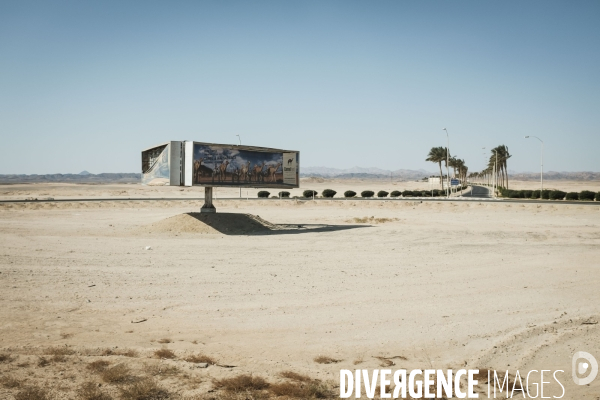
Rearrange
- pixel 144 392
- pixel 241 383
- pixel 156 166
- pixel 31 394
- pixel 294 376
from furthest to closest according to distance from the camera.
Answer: pixel 156 166
pixel 294 376
pixel 241 383
pixel 144 392
pixel 31 394

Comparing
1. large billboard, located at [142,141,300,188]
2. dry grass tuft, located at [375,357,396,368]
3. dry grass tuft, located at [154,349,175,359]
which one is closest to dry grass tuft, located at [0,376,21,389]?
dry grass tuft, located at [154,349,175,359]

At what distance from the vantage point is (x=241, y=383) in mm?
7867

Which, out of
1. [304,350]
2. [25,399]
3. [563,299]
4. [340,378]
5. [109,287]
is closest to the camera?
[25,399]

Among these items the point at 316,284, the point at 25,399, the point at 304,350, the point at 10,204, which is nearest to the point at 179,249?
the point at 316,284

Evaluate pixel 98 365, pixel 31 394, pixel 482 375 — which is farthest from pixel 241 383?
pixel 482 375

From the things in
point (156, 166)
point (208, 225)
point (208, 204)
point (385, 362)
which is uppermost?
point (156, 166)

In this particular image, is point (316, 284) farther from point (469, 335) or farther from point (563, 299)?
point (563, 299)

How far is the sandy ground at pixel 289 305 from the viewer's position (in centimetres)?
910

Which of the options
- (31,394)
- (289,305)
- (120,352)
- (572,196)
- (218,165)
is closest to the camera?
(31,394)

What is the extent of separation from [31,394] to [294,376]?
416 cm

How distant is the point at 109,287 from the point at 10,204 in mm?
43600

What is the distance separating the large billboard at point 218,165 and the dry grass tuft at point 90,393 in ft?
77.1

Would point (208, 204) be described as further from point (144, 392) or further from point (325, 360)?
point (144, 392)

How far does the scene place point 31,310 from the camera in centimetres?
1230
